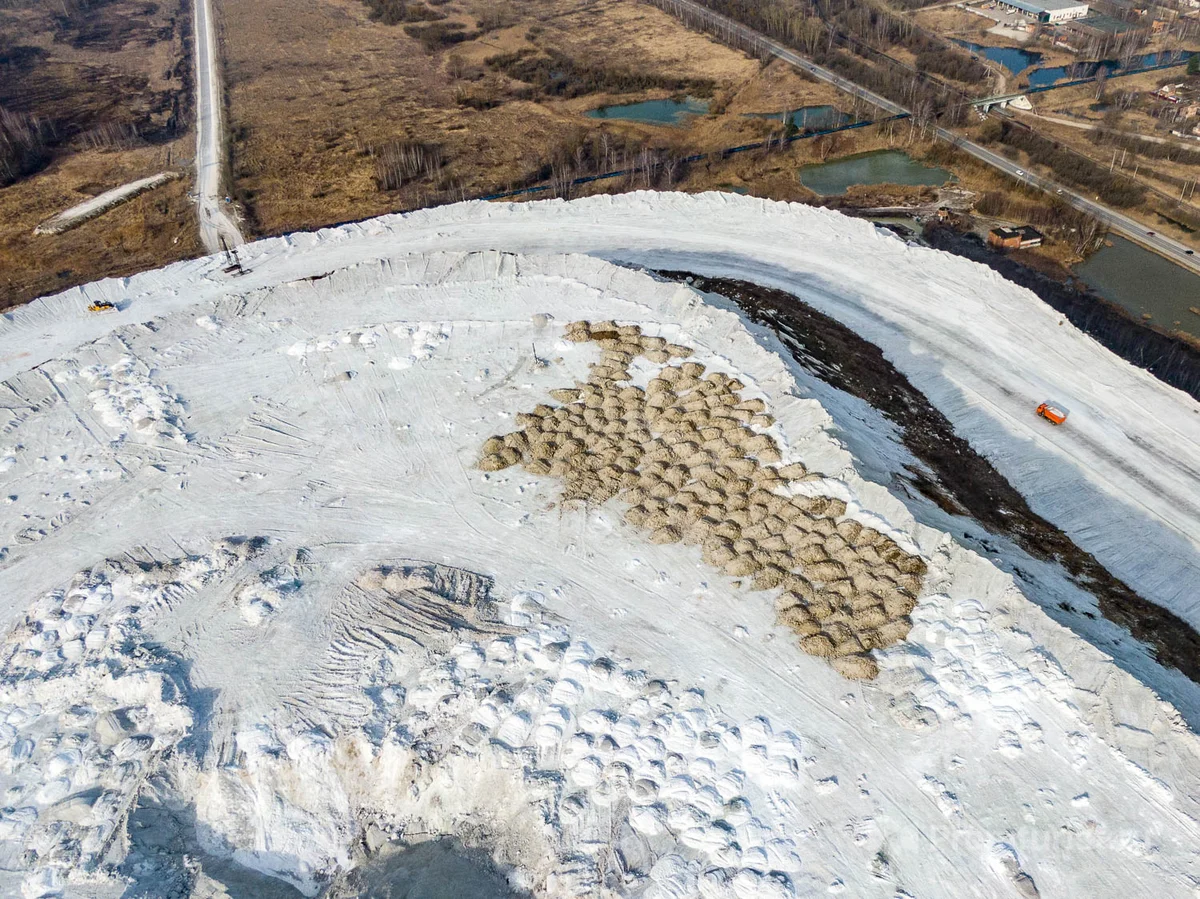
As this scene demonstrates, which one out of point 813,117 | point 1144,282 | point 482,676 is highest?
point 482,676

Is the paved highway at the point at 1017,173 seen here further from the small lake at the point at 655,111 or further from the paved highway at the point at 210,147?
the paved highway at the point at 210,147

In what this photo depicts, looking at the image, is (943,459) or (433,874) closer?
(433,874)

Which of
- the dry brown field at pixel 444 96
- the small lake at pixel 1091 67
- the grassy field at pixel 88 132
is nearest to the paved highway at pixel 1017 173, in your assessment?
the dry brown field at pixel 444 96

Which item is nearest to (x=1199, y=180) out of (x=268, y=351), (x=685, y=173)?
(x=685, y=173)

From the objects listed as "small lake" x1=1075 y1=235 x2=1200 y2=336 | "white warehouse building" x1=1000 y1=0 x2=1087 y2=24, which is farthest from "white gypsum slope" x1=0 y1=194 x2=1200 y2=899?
"white warehouse building" x1=1000 y1=0 x2=1087 y2=24

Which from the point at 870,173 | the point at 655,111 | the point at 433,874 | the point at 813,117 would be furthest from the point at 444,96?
the point at 433,874

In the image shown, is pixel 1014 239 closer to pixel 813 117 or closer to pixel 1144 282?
pixel 1144 282
